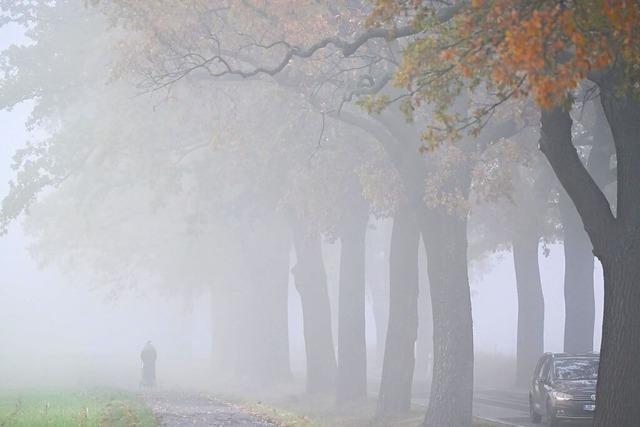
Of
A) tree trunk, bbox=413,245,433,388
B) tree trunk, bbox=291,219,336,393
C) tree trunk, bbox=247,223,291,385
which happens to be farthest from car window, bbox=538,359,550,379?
tree trunk, bbox=413,245,433,388

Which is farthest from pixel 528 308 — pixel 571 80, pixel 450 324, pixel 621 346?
pixel 571 80

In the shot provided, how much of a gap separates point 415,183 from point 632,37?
43.8 ft

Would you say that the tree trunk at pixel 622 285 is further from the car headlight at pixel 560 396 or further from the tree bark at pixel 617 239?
the car headlight at pixel 560 396

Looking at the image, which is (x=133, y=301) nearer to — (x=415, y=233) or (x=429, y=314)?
(x=429, y=314)

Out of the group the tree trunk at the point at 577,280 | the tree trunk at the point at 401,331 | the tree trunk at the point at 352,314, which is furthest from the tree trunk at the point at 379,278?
the tree trunk at the point at 401,331

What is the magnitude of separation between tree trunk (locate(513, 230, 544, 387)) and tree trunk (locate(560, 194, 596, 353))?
456 centimetres

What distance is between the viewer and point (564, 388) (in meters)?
24.0

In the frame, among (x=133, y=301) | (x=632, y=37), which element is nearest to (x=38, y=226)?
(x=632, y=37)

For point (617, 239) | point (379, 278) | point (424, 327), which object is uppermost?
point (379, 278)

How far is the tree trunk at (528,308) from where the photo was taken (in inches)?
1587

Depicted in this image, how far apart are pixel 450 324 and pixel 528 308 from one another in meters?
19.2

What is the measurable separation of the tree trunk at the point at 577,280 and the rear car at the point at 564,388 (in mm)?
8640

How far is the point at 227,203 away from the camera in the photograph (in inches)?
1630

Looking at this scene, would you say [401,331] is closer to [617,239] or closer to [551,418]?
[551,418]
